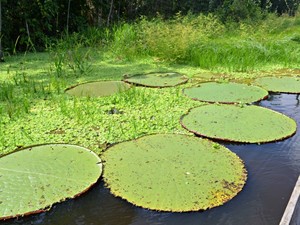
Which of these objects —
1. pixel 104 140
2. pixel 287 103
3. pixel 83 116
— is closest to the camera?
pixel 104 140

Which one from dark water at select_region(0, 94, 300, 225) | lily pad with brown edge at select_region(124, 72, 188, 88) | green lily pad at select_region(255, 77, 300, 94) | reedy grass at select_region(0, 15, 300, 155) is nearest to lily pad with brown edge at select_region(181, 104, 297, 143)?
reedy grass at select_region(0, 15, 300, 155)

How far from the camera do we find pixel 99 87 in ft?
13.9

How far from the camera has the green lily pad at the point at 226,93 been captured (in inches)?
145

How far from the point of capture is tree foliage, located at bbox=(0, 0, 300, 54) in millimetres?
6602

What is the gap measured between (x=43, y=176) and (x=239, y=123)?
1823 millimetres

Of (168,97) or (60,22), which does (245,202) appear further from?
(60,22)

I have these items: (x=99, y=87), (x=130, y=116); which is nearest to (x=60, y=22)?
(x=99, y=87)

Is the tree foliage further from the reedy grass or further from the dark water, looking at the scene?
the dark water

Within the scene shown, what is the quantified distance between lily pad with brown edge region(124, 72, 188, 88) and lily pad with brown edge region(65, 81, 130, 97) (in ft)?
0.71

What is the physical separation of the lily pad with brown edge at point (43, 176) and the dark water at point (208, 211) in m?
0.06

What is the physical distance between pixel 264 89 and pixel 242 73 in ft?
3.41

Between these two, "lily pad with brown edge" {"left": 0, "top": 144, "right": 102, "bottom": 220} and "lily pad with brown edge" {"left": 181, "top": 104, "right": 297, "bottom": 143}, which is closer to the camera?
"lily pad with brown edge" {"left": 0, "top": 144, "right": 102, "bottom": 220}

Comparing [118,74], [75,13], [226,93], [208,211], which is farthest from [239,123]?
[75,13]

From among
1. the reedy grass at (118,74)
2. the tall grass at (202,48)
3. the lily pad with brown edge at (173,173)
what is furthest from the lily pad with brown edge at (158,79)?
the lily pad with brown edge at (173,173)
